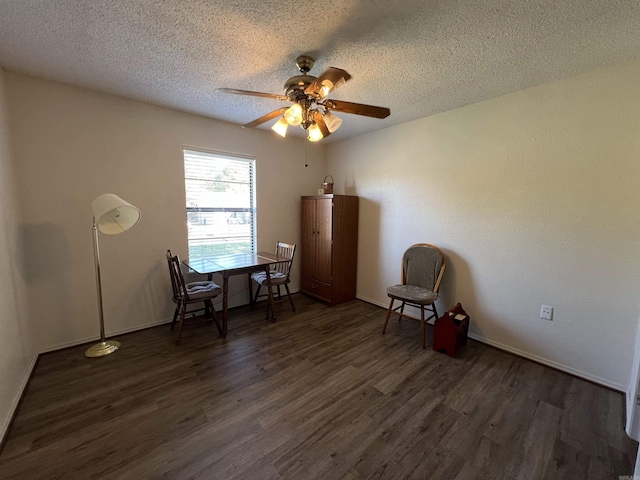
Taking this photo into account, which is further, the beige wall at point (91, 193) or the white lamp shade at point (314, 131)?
the beige wall at point (91, 193)

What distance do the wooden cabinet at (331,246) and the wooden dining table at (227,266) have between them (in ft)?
2.33

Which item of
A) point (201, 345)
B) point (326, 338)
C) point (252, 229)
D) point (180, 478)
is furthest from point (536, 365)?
point (252, 229)

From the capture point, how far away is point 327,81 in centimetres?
158

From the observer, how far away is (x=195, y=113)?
117 inches

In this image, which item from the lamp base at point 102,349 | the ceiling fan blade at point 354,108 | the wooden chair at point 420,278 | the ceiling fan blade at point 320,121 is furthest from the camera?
the wooden chair at point 420,278

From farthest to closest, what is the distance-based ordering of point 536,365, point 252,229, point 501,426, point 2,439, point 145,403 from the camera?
point 252,229 < point 536,365 < point 145,403 < point 501,426 < point 2,439

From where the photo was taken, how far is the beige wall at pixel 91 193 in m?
2.24

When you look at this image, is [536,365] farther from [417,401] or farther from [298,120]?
[298,120]

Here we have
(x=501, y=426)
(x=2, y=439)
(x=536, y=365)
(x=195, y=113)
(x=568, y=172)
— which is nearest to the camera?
(x=2, y=439)

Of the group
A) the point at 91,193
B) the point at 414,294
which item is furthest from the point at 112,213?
the point at 414,294

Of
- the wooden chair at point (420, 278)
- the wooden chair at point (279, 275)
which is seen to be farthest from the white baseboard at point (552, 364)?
the wooden chair at point (279, 275)

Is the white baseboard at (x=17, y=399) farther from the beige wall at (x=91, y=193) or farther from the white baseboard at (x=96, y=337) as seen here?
→ the beige wall at (x=91, y=193)

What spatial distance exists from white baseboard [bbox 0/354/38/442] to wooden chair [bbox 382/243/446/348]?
283 centimetres

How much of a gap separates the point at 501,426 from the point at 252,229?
3229 millimetres
